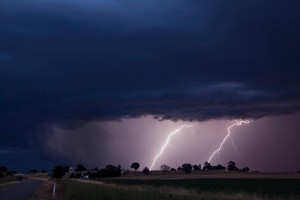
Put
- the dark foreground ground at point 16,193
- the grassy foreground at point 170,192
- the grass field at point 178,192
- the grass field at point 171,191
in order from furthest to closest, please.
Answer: the dark foreground ground at point 16,193
the grass field at point 178,192
the grass field at point 171,191
the grassy foreground at point 170,192

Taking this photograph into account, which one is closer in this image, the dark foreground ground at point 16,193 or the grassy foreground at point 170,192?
the grassy foreground at point 170,192

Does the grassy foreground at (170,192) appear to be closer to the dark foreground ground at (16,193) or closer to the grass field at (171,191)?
the grass field at (171,191)

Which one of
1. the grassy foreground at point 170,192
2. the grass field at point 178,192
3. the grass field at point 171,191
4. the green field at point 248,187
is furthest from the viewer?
the green field at point 248,187

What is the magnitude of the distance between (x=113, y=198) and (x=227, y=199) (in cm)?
906

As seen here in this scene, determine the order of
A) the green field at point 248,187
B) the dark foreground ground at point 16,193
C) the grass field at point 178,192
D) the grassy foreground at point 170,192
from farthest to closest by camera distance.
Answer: the green field at point 248,187
the dark foreground ground at point 16,193
the grass field at point 178,192
the grassy foreground at point 170,192

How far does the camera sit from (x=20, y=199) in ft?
137

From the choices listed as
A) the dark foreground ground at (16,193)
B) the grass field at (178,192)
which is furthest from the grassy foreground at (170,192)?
the dark foreground ground at (16,193)

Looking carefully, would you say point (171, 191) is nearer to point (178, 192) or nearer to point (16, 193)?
point (178, 192)

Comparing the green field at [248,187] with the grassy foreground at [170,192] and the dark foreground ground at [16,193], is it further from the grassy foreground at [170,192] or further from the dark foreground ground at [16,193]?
the dark foreground ground at [16,193]

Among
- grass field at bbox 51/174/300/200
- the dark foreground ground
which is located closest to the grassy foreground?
grass field at bbox 51/174/300/200

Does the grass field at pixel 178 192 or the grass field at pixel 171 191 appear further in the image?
the grass field at pixel 178 192

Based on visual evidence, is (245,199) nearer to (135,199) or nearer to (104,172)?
(135,199)

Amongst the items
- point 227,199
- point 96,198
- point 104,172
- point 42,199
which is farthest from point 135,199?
point 104,172

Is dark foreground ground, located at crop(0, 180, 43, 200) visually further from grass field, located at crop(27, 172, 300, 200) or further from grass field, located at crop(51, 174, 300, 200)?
grass field, located at crop(51, 174, 300, 200)
